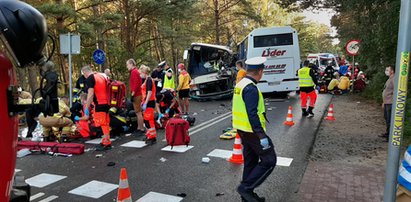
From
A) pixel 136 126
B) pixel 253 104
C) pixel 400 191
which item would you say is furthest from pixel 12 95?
pixel 136 126

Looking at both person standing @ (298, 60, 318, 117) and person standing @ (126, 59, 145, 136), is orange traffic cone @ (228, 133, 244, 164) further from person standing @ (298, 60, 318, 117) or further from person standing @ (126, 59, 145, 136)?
person standing @ (298, 60, 318, 117)

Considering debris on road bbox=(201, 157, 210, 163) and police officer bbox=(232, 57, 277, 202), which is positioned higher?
police officer bbox=(232, 57, 277, 202)

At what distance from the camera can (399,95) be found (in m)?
2.49

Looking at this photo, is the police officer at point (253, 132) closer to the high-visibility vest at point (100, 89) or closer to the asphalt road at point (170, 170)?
the asphalt road at point (170, 170)

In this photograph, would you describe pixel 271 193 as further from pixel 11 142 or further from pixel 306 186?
pixel 11 142

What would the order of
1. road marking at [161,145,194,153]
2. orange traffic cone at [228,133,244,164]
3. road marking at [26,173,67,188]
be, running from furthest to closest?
road marking at [161,145,194,153]
orange traffic cone at [228,133,244,164]
road marking at [26,173,67,188]

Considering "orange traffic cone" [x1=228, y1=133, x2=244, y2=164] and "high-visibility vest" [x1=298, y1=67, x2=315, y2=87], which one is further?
"high-visibility vest" [x1=298, y1=67, x2=315, y2=87]

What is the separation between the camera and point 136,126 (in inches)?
372

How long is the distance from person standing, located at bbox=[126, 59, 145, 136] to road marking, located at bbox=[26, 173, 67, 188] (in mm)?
3420

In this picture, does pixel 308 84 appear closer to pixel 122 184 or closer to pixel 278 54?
pixel 278 54

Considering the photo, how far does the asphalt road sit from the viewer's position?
15.7ft

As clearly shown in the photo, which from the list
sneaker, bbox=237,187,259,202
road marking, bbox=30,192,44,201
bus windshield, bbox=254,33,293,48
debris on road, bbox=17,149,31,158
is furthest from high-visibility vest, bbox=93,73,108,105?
bus windshield, bbox=254,33,293,48

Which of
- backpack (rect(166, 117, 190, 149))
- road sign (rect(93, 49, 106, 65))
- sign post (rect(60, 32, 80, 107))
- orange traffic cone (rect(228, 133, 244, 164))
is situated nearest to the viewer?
orange traffic cone (rect(228, 133, 244, 164))

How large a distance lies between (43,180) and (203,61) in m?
12.3
